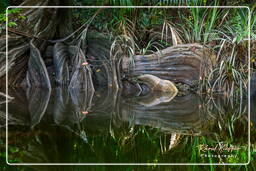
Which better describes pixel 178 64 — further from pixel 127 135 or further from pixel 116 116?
pixel 127 135

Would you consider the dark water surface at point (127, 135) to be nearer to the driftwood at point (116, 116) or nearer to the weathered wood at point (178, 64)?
the driftwood at point (116, 116)

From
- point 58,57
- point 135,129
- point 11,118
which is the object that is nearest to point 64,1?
point 58,57

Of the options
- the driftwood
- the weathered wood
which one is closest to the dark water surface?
the driftwood

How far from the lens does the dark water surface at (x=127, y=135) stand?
2.08m

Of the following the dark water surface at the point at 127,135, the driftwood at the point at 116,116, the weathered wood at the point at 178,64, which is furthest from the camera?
the weathered wood at the point at 178,64

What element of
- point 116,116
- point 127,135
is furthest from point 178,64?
point 127,135

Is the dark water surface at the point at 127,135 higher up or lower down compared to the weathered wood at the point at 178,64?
lower down

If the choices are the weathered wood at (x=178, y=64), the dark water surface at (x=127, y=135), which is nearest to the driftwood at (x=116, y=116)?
the dark water surface at (x=127, y=135)

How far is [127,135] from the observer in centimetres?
267

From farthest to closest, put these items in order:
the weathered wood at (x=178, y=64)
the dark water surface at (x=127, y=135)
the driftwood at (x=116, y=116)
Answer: the weathered wood at (x=178, y=64) → the driftwood at (x=116, y=116) → the dark water surface at (x=127, y=135)

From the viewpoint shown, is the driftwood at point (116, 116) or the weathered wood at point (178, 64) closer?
the driftwood at point (116, 116)

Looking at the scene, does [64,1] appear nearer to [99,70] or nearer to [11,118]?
[99,70]

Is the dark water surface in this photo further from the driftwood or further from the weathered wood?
the weathered wood

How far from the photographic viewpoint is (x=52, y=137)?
2531 millimetres
